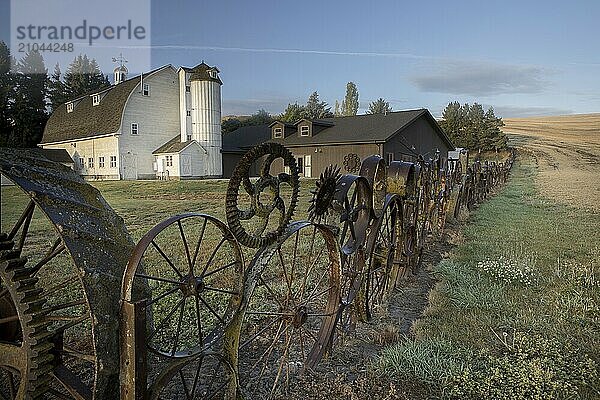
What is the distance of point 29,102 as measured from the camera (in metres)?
1.52

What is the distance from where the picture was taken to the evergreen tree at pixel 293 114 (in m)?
10.4

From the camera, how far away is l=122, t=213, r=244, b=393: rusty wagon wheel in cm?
85

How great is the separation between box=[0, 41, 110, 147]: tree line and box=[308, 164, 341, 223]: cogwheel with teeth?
0.92 m

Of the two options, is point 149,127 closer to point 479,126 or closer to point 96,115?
point 96,115

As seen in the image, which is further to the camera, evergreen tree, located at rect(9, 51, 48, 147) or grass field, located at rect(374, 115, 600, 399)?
grass field, located at rect(374, 115, 600, 399)

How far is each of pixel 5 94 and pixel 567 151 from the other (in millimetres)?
3086

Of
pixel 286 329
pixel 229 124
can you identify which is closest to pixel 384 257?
pixel 286 329

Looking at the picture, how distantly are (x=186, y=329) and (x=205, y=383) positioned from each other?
56 centimetres

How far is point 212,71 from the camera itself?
316 cm

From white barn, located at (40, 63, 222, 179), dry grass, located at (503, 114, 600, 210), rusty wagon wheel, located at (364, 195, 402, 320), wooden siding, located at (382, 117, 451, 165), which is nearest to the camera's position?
rusty wagon wheel, located at (364, 195, 402, 320)

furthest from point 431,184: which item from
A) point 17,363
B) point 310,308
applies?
point 17,363

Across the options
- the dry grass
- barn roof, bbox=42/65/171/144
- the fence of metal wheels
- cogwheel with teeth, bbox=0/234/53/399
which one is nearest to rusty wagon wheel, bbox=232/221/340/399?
the fence of metal wheels

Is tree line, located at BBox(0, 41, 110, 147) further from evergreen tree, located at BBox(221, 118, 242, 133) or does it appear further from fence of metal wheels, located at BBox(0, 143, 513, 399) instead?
evergreen tree, located at BBox(221, 118, 242, 133)

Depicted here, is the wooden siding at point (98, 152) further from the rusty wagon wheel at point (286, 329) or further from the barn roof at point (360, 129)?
the barn roof at point (360, 129)
